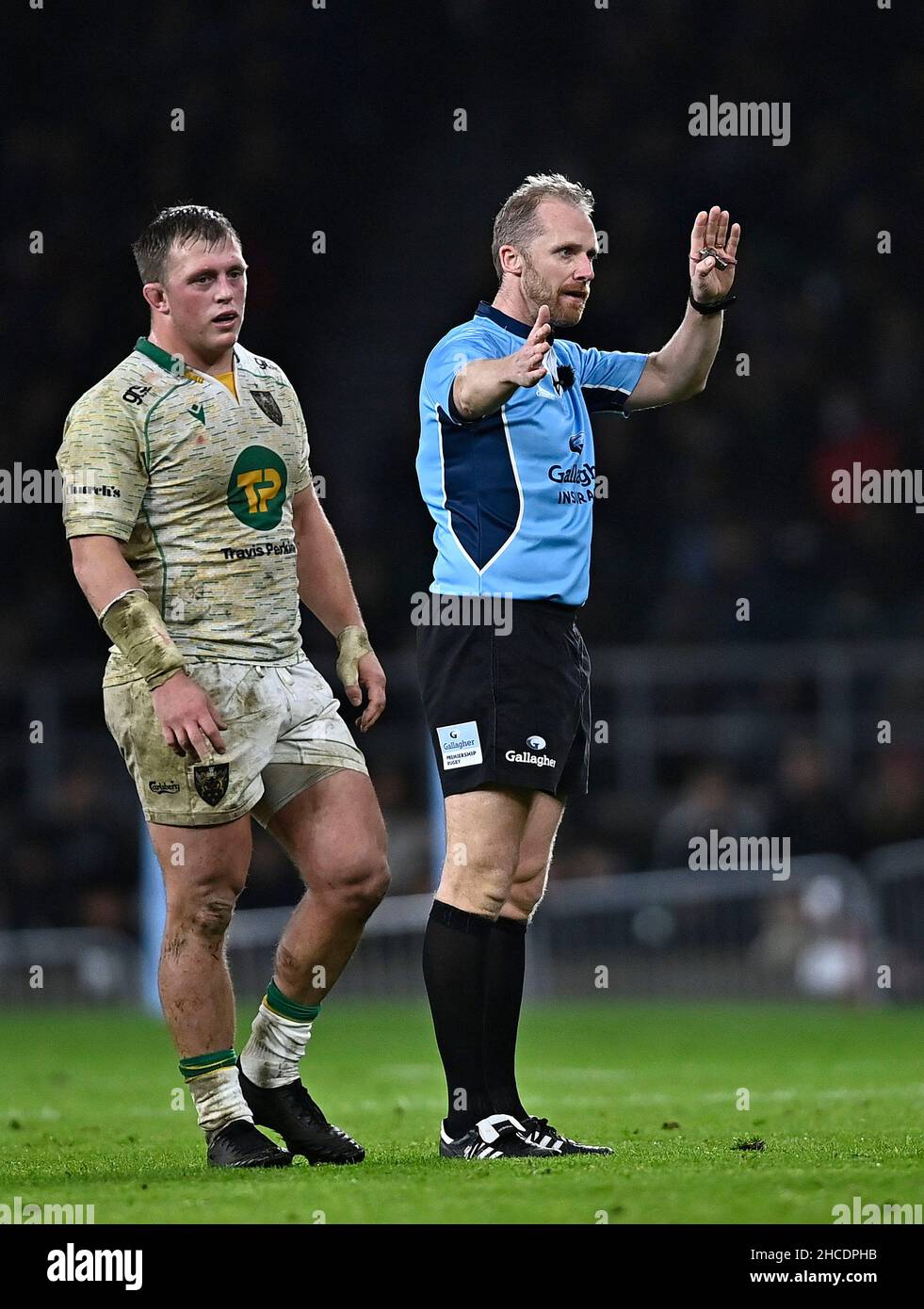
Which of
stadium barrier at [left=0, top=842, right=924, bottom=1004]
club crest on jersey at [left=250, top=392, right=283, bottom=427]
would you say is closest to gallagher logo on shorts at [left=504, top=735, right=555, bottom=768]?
club crest on jersey at [left=250, top=392, right=283, bottom=427]

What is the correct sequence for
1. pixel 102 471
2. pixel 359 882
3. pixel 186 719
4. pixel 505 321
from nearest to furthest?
pixel 186 719 → pixel 102 471 → pixel 359 882 → pixel 505 321

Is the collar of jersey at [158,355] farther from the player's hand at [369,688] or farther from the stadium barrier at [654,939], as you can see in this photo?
the stadium barrier at [654,939]

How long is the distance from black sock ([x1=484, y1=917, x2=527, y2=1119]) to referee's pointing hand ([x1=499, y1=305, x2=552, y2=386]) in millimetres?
1431

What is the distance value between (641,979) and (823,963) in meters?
1.21

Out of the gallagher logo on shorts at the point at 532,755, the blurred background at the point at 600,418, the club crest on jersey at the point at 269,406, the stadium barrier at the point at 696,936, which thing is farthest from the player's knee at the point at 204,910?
the stadium barrier at the point at 696,936

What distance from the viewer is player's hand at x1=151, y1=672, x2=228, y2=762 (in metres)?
4.95

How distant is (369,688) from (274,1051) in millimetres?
992

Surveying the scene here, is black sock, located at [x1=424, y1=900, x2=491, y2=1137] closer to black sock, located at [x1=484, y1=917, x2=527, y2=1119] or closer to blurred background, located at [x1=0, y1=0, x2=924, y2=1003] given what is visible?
black sock, located at [x1=484, y1=917, x2=527, y2=1119]

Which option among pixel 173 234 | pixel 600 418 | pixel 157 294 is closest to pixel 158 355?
pixel 157 294

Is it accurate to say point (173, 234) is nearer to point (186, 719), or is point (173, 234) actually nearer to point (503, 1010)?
point (186, 719)

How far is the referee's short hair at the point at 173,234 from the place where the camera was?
5.32 metres

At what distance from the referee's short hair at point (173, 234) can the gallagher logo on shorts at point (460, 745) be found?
1356 mm

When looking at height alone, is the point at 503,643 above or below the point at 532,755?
above

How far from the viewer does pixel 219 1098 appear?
5211 millimetres
